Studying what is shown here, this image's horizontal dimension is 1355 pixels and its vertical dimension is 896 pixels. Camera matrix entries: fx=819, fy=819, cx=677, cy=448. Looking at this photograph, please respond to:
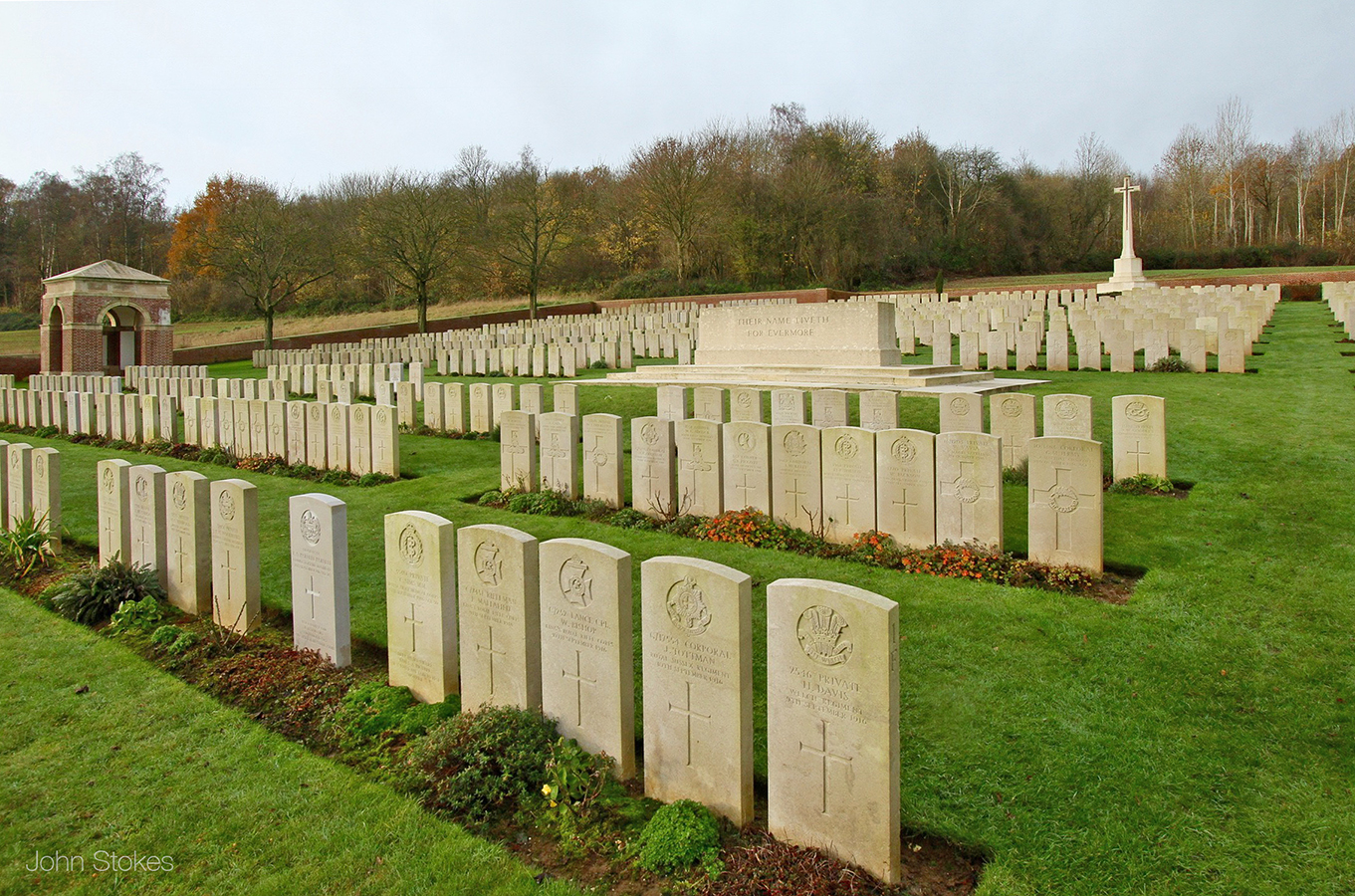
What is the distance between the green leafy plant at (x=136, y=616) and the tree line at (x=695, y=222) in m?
27.0

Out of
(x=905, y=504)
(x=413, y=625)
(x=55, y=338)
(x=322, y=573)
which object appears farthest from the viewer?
(x=55, y=338)

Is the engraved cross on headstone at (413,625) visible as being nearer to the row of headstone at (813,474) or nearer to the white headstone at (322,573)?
the white headstone at (322,573)

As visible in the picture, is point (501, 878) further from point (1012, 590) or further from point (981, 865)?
point (1012, 590)

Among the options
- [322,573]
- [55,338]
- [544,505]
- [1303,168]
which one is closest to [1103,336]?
Answer: [544,505]

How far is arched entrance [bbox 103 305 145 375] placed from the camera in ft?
86.2

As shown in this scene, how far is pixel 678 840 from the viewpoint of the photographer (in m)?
2.93

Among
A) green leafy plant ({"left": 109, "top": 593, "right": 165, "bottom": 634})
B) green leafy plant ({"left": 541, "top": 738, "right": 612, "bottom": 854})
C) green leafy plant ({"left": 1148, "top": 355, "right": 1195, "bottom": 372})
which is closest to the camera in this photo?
green leafy plant ({"left": 541, "top": 738, "right": 612, "bottom": 854})

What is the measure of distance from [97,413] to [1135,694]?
15.6 metres

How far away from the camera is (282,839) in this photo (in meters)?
3.09

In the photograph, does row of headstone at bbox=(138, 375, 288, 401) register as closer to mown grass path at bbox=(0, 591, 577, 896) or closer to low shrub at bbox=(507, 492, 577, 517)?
low shrub at bbox=(507, 492, 577, 517)

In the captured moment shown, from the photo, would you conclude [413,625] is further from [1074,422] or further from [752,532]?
[1074,422]

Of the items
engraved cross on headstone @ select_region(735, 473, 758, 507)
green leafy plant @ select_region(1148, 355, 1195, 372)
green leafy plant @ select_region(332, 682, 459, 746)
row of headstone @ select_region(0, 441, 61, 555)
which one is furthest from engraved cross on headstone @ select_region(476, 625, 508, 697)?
green leafy plant @ select_region(1148, 355, 1195, 372)

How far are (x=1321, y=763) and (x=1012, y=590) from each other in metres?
2.08

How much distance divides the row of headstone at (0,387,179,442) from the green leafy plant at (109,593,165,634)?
7975 mm
